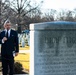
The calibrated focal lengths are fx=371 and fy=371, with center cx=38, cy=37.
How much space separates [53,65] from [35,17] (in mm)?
61264

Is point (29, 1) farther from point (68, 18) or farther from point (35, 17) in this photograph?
point (68, 18)

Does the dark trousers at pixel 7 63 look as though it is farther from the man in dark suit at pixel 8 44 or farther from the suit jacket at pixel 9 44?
the suit jacket at pixel 9 44

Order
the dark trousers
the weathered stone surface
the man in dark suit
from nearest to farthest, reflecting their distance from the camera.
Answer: the weathered stone surface → the man in dark suit → the dark trousers

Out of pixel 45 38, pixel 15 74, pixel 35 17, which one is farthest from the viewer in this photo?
pixel 35 17

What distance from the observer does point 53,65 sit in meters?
7.64

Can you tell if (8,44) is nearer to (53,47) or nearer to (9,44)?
(9,44)

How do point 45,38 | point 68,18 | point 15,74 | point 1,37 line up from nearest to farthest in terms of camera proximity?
point 45,38 → point 1,37 → point 15,74 → point 68,18

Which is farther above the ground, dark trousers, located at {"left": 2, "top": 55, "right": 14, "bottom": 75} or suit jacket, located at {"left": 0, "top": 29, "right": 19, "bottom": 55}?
suit jacket, located at {"left": 0, "top": 29, "right": 19, "bottom": 55}

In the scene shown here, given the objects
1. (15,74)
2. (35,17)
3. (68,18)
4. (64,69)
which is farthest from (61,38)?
(68,18)

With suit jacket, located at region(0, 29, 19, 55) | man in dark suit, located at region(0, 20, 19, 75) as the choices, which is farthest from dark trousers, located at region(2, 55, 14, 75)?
suit jacket, located at region(0, 29, 19, 55)

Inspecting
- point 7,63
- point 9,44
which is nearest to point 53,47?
point 9,44

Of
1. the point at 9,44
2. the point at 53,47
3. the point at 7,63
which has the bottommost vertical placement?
the point at 7,63

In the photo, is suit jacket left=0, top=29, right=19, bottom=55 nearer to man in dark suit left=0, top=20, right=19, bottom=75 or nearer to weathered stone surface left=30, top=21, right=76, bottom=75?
man in dark suit left=0, top=20, right=19, bottom=75

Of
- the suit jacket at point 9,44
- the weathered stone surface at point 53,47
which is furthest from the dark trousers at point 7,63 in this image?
the weathered stone surface at point 53,47
